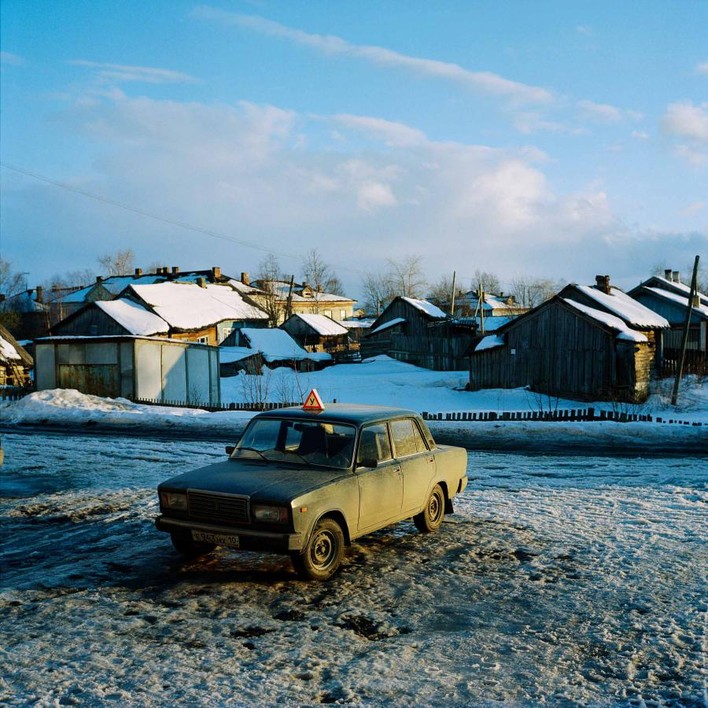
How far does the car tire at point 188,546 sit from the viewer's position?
7518mm

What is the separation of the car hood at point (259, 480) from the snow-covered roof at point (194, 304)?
47277 millimetres

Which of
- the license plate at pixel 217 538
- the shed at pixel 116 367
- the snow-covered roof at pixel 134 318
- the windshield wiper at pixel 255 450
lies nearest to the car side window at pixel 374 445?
the windshield wiper at pixel 255 450

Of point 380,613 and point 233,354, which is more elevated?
point 233,354

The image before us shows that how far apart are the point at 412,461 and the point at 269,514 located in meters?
2.34

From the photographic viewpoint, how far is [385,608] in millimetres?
6488

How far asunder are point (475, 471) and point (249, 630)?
840 cm

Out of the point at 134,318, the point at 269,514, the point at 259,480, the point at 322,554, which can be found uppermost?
the point at 134,318

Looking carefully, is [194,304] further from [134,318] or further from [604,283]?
[604,283]

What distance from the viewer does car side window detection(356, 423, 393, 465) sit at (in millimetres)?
7934

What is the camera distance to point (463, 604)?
660cm

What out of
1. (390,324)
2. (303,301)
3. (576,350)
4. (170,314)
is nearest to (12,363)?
(170,314)

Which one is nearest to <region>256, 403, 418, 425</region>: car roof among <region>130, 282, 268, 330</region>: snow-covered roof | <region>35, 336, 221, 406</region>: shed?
<region>35, 336, 221, 406</region>: shed

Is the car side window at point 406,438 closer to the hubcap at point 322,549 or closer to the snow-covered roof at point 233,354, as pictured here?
the hubcap at point 322,549

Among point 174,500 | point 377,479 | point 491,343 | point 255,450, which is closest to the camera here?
point 174,500
